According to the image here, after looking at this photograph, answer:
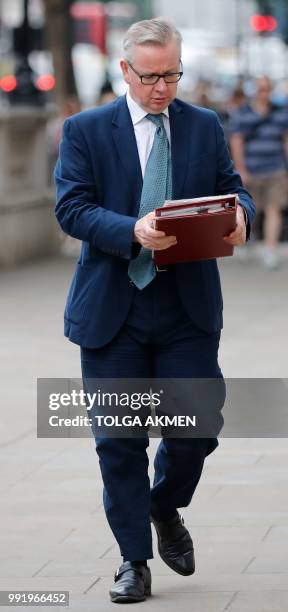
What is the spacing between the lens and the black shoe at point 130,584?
199 inches

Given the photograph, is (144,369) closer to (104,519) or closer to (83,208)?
(83,208)

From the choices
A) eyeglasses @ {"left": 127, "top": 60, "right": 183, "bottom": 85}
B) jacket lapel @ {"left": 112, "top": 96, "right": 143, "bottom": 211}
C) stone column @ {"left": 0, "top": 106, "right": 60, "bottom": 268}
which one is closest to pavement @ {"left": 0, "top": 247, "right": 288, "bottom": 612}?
jacket lapel @ {"left": 112, "top": 96, "right": 143, "bottom": 211}

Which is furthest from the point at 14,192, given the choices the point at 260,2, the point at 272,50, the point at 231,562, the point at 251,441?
the point at 272,50

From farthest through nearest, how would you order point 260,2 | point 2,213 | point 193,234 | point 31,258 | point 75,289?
1. point 260,2
2. point 31,258
3. point 2,213
4. point 75,289
5. point 193,234

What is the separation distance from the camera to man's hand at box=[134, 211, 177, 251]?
4.75 m

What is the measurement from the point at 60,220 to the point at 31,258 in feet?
38.0

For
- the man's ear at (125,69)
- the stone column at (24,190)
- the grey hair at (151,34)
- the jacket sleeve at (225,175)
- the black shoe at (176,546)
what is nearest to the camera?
the grey hair at (151,34)

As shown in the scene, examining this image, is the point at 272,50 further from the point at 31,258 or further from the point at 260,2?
the point at 31,258

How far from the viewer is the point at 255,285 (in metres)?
14.1

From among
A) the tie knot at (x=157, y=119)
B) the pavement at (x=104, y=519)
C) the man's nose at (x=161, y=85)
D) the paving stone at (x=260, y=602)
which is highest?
the man's nose at (x=161, y=85)

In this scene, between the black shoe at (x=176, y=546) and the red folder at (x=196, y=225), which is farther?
the black shoe at (x=176, y=546)

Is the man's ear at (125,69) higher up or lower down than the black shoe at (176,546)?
higher up

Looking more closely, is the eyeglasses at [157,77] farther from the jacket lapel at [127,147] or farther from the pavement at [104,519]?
the pavement at [104,519]

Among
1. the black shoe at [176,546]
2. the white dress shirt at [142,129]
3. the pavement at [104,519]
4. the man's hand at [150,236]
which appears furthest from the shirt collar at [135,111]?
the pavement at [104,519]
